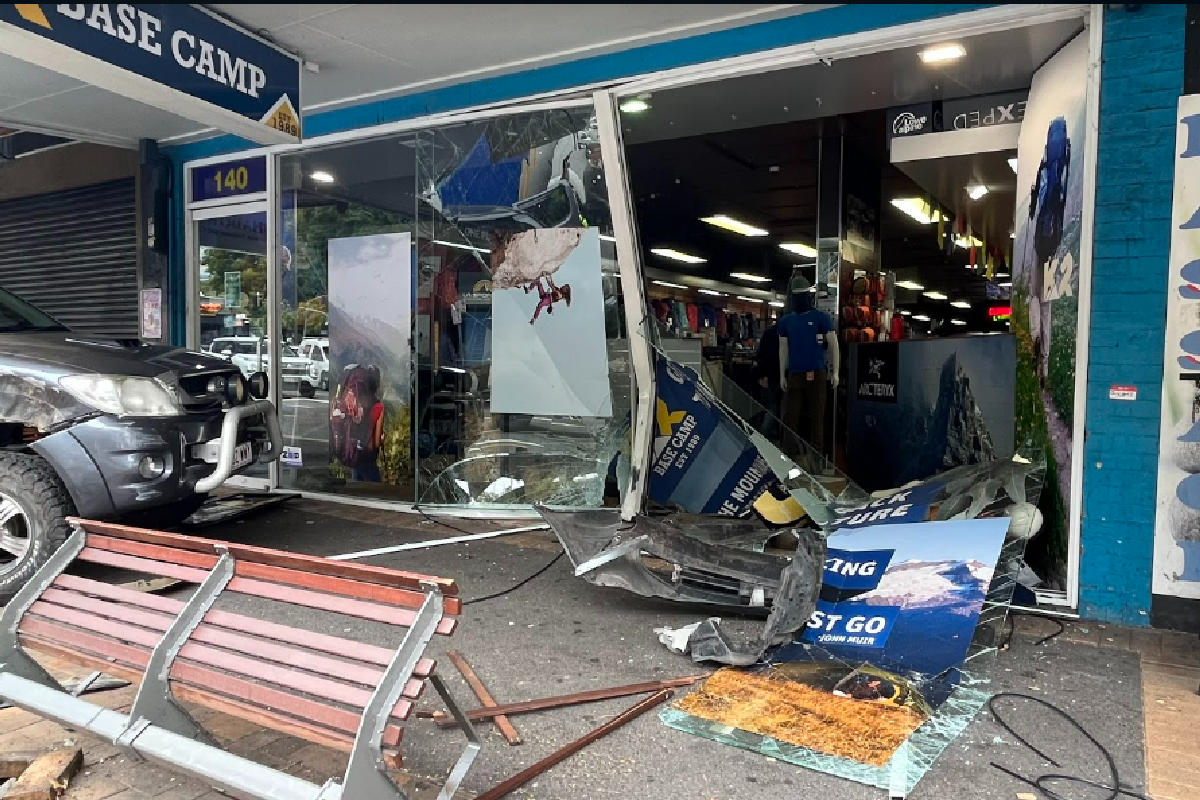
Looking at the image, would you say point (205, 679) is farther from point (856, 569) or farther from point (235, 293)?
point (235, 293)

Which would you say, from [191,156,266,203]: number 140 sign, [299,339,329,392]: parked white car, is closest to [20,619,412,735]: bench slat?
[299,339,329,392]: parked white car

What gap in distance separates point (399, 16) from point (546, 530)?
12.5 ft

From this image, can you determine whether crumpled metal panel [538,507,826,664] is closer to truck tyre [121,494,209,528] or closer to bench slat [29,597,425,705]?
bench slat [29,597,425,705]

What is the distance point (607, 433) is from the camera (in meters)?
6.50

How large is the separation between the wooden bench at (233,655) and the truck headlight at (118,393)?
5.93 feet

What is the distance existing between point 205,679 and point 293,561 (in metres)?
0.46

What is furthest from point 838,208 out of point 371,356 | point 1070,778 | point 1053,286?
point 1070,778

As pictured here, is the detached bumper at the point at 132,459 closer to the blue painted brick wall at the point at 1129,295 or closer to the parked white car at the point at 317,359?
the parked white car at the point at 317,359

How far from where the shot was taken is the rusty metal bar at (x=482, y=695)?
3088 millimetres

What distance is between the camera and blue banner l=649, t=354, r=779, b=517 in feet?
19.1

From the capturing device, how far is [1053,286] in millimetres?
4789

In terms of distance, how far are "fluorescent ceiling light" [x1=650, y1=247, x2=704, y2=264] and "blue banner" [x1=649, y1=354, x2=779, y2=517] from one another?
8523 mm

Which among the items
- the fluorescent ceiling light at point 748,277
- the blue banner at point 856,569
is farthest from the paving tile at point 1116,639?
the fluorescent ceiling light at point 748,277

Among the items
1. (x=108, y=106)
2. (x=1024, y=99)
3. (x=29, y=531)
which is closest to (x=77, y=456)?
(x=29, y=531)
